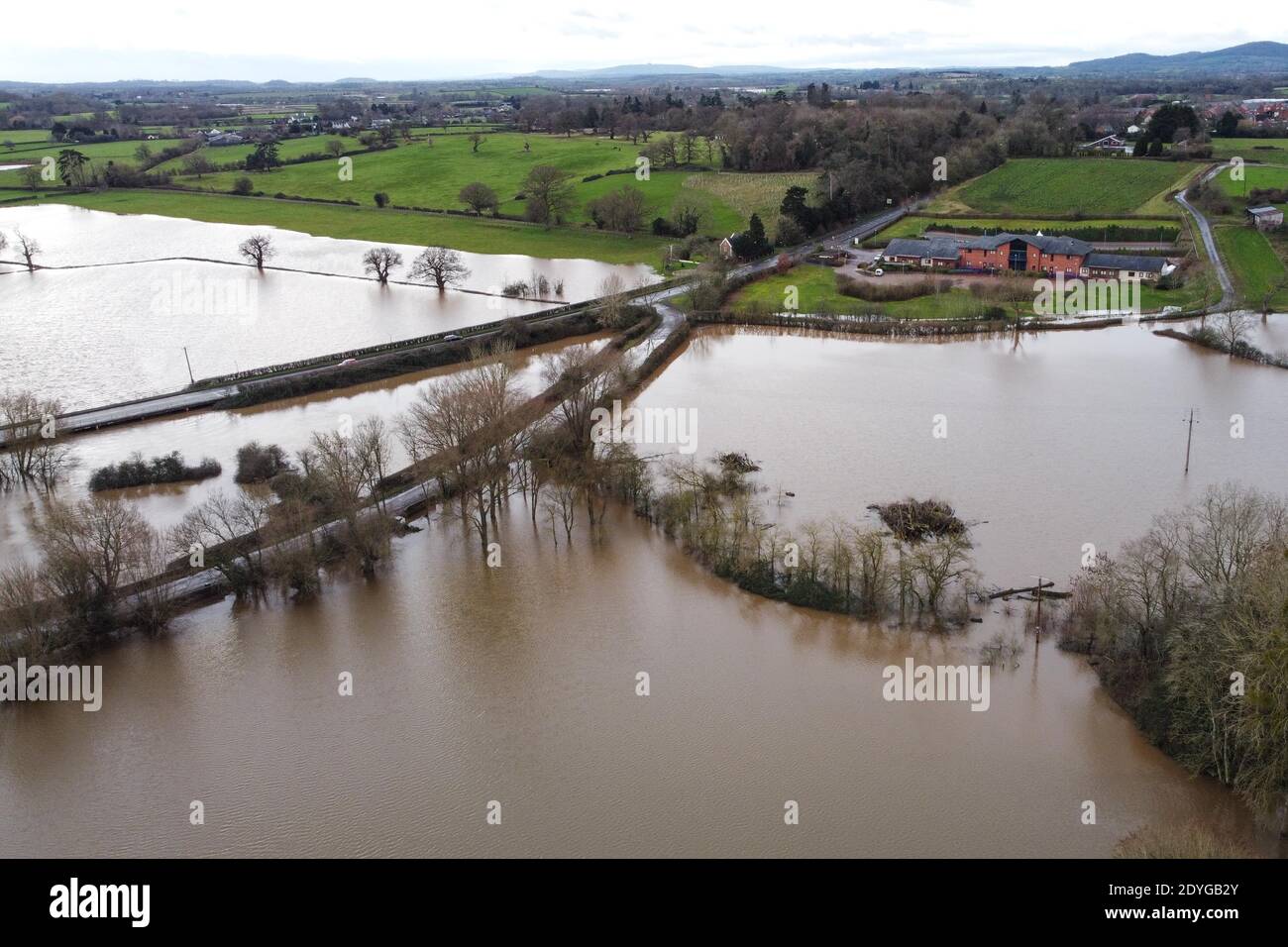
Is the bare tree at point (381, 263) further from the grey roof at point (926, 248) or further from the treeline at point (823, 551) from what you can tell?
the treeline at point (823, 551)

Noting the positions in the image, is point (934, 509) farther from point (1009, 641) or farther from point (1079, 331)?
point (1079, 331)

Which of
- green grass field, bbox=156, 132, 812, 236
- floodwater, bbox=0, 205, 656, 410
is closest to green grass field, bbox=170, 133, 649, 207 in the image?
green grass field, bbox=156, 132, 812, 236

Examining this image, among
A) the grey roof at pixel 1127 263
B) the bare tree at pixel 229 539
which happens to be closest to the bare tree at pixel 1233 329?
the grey roof at pixel 1127 263

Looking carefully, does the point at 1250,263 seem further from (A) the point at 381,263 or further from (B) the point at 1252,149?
(A) the point at 381,263

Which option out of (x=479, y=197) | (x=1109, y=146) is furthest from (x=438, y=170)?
(x=1109, y=146)

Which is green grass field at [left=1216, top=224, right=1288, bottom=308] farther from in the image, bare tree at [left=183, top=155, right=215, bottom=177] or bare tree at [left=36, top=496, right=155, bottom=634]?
bare tree at [left=183, top=155, right=215, bottom=177]

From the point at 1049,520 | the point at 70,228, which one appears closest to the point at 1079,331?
the point at 1049,520
